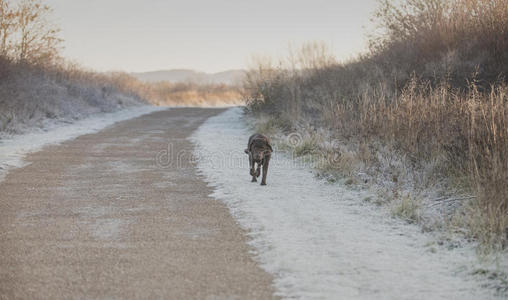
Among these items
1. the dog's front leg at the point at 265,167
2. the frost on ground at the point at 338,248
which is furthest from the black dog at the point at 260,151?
the frost on ground at the point at 338,248

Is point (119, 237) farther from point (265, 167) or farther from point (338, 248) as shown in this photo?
point (265, 167)

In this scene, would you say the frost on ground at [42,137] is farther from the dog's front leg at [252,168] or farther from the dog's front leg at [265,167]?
the dog's front leg at [265,167]

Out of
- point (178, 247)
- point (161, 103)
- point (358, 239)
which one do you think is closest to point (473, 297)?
point (358, 239)

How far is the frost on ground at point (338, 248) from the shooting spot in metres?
3.63

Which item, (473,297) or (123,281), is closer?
(473,297)

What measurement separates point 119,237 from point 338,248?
2307mm

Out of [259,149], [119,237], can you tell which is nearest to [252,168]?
[259,149]

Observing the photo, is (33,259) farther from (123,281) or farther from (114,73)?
(114,73)

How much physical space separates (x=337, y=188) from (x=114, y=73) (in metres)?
29.6

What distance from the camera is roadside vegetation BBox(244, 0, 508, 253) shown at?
562 centimetres

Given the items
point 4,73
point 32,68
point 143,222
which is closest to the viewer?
point 143,222

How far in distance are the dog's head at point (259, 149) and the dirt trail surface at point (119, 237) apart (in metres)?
0.93

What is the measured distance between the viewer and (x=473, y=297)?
11.3 ft

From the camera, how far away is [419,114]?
8.52 meters
